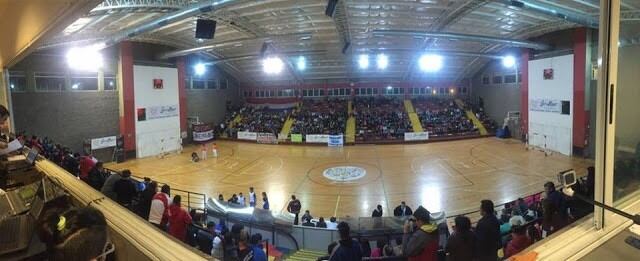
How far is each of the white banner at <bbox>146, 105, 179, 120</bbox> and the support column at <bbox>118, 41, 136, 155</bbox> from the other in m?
1.39

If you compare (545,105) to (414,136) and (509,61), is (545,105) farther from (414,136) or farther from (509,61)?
(414,136)

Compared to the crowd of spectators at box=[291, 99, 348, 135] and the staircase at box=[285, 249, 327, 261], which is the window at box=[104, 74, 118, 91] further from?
the staircase at box=[285, 249, 327, 261]

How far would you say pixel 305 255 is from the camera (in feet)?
26.6

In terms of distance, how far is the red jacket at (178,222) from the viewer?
4926 mm

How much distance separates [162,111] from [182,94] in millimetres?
2657

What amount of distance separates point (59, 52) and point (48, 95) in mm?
2537

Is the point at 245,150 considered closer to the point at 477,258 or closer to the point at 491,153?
the point at 491,153

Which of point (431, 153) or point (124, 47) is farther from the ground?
point (124, 47)

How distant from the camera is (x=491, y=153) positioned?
22.1 m

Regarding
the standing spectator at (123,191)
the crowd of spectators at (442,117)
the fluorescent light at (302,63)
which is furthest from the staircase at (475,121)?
the standing spectator at (123,191)

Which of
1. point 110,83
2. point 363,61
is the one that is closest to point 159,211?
point 110,83

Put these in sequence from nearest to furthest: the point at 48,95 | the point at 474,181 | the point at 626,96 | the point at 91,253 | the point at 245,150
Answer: the point at 91,253, the point at 626,96, the point at 474,181, the point at 48,95, the point at 245,150

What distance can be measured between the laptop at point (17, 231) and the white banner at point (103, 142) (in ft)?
74.2

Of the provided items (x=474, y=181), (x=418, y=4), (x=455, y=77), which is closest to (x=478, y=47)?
(x=455, y=77)
